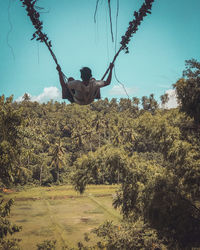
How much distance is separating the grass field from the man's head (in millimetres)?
12205

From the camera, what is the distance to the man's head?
335 centimetres

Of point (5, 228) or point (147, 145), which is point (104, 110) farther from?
point (5, 228)

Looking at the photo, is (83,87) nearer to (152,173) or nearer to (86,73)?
(86,73)

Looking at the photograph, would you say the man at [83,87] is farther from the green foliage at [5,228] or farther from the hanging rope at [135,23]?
the green foliage at [5,228]

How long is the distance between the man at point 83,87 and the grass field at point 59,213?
1200 centimetres

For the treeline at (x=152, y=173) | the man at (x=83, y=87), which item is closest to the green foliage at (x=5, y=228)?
the treeline at (x=152, y=173)

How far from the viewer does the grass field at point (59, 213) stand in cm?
2300

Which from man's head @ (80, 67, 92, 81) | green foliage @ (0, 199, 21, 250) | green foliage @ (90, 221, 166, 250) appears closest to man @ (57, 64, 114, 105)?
man's head @ (80, 67, 92, 81)

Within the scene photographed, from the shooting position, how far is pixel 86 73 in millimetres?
3344

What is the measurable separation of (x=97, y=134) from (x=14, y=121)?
180 feet

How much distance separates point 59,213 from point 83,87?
32.2m

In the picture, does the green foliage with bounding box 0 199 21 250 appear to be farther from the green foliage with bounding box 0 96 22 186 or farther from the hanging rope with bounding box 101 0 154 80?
the hanging rope with bounding box 101 0 154 80

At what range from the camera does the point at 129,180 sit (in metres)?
9.98

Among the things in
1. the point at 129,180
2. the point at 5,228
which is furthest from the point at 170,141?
the point at 5,228
